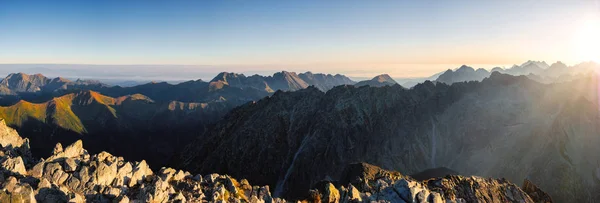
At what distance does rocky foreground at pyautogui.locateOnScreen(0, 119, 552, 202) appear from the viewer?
38688 mm

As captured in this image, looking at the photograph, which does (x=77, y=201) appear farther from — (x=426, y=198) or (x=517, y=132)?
(x=517, y=132)

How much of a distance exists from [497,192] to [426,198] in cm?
3172

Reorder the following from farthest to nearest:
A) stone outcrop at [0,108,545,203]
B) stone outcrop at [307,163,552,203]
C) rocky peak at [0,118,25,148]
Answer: rocky peak at [0,118,25,148] → stone outcrop at [307,163,552,203] → stone outcrop at [0,108,545,203]

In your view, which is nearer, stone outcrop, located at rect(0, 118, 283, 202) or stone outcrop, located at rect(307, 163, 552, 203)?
stone outcrop, located at rect(0, 118, 283, 202)

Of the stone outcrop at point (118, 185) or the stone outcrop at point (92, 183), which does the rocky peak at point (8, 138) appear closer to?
the stone outcrop at point (118, 185)

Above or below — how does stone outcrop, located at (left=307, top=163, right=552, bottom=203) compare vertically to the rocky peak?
below

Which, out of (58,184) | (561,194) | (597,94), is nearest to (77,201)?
(58,184)

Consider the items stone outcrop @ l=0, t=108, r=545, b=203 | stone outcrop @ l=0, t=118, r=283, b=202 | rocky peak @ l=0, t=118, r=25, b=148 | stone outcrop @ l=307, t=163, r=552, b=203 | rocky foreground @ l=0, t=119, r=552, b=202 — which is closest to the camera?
stone outcrop @ l=0, t=118, r=283, b=202

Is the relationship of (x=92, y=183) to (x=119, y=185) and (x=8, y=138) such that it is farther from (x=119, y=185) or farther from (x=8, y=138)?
(x=8, y=138)

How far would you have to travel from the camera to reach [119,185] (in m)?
46.8

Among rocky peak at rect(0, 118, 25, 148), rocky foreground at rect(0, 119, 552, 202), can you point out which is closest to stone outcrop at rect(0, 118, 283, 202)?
rocky foreground at rect(0, 119, 552, 202)

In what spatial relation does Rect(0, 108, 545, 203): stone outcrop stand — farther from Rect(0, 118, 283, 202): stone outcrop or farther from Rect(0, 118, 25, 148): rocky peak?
Rect(0, 118, 25, 148): rocky peak

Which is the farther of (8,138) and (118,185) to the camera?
(8,138)

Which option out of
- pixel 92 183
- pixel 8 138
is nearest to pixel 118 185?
pixel 92 183
